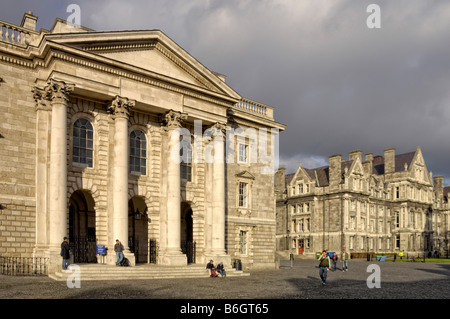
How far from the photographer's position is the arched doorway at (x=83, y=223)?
91.0 feet

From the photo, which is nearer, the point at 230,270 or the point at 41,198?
the point at 41,198

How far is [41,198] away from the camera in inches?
972

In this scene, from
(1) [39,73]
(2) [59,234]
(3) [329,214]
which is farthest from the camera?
(3) [329,214]

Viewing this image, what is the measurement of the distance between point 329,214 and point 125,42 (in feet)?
160

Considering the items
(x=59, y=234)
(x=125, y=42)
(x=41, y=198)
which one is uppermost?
(x=125, y=42)

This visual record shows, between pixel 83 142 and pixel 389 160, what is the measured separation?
66541 millimetres

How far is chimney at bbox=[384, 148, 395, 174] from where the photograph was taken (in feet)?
267

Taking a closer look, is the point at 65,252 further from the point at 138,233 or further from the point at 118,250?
the point at 138,233

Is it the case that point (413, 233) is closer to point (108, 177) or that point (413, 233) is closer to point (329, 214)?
point (329, 214)

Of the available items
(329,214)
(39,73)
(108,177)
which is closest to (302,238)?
(329,214)

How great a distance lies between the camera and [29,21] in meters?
26.3

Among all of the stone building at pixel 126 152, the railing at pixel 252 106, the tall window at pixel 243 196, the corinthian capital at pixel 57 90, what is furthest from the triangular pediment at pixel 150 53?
the tall window at pixel 243 196

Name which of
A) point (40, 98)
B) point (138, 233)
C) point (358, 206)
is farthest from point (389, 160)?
point (40, 98)
